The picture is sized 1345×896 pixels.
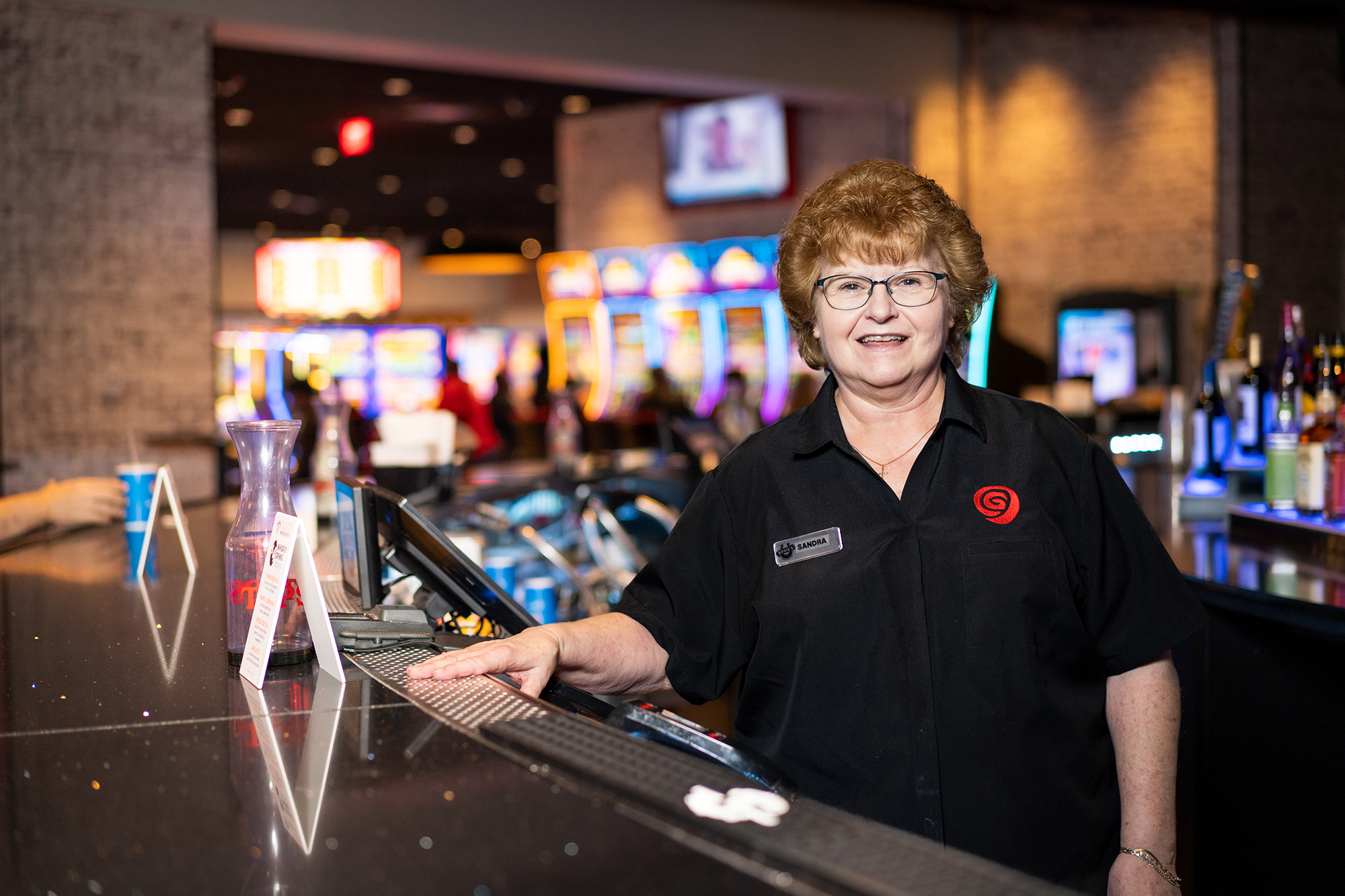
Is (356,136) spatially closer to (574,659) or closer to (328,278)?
(328,278)

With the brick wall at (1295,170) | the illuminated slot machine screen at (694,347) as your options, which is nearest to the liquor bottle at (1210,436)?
the brick wall at (1295,170)

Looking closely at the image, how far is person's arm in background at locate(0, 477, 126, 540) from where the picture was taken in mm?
2811

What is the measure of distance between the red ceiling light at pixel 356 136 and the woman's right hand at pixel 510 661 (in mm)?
9862

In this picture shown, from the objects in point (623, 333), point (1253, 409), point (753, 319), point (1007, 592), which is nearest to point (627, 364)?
point (623, 333)

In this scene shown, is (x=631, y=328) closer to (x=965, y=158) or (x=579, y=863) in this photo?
(x=965, y=158)

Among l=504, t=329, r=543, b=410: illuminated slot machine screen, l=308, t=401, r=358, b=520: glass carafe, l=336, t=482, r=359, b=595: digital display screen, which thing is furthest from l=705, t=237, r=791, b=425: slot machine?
l=336, t=482, r=359, b=595: digital display screen

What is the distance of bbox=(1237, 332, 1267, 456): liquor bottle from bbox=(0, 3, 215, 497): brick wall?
5089mm

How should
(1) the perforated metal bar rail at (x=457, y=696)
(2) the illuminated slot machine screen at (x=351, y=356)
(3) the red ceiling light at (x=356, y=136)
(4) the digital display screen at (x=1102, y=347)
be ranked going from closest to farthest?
(1) the perforated metal bar rail at (x=457, y=696) < (4) the digital display screen at (x=1102, y=347) < (3) the red ceiling light at (x=356, y=136) < (2) the illuminated slot machine screen at (x=351, y=356)

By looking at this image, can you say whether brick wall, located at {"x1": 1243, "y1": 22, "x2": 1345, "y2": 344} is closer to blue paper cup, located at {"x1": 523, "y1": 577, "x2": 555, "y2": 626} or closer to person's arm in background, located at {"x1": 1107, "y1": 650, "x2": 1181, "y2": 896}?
blue paper cup, located at {"x1": 523, "y1": 577, "x2": 555, "y2": 626}

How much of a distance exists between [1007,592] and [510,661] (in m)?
0.64

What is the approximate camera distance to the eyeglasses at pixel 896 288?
1567mm

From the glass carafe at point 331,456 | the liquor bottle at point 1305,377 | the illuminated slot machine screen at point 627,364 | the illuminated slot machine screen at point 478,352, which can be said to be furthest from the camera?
the illuminated slot machine screen at point 478,352

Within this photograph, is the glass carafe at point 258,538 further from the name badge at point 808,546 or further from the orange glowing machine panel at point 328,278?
the orange glowing machine panel at point 328,278

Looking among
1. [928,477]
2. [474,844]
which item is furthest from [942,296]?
[474,844]
